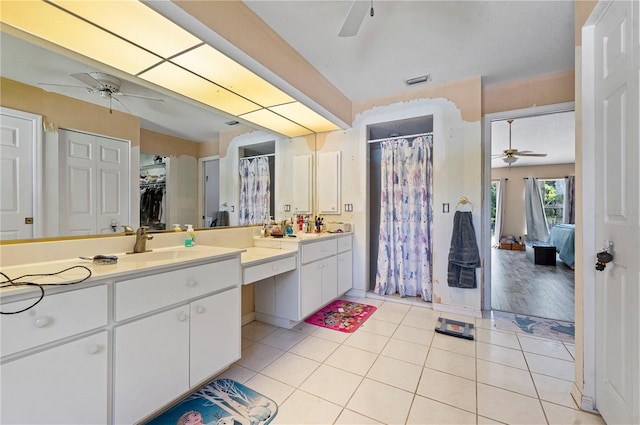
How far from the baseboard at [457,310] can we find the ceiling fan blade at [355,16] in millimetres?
2806

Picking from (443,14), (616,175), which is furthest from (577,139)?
(443,14)

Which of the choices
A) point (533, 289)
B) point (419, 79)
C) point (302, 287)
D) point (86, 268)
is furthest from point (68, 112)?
point (533, 289)

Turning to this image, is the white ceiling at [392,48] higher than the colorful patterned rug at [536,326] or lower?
higher

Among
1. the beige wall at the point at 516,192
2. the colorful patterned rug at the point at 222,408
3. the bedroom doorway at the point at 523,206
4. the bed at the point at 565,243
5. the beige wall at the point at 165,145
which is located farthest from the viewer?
the beige wall at the point at 516,192

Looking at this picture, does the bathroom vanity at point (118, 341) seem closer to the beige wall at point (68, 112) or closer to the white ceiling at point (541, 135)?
the beige wall at point (68, 112)

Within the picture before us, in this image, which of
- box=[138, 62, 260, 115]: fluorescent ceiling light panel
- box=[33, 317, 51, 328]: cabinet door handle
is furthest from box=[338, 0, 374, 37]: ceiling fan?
box=[33, 317, 51, 328]: cabinet door handle

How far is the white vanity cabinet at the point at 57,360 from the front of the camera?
903 mm

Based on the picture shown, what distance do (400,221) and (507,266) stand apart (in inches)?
137

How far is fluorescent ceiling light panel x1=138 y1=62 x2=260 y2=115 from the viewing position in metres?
1.74

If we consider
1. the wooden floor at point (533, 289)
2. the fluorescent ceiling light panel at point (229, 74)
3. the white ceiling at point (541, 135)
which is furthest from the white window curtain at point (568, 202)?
the fluorescent ceiling light panel at point (229, 74)

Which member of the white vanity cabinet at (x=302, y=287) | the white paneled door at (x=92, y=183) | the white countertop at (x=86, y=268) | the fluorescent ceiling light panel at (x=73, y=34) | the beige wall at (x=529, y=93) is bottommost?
the white vanity cabinet at (x=302, y=287)

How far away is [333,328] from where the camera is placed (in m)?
2.52

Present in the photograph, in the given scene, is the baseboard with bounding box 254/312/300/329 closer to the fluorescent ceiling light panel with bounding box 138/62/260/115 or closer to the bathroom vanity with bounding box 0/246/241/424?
the bathroom vanity with bounding box 0/246/241/424

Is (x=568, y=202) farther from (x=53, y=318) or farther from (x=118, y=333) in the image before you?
(x=53, y=318)
